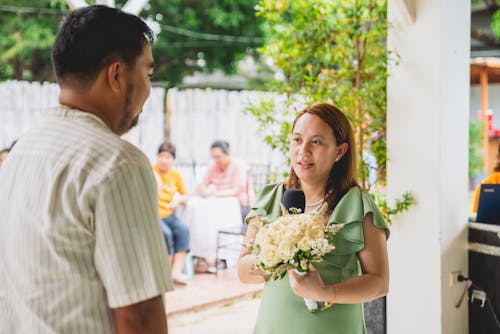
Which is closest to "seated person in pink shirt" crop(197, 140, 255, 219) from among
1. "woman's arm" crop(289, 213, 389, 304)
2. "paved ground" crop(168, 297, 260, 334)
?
"paved ground" crop(168, 297, 260, 334)

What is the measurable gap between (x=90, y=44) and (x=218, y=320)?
4.53 meters

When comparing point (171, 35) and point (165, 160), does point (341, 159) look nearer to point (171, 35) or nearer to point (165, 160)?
point (165, 160)

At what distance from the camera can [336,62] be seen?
4273 mm

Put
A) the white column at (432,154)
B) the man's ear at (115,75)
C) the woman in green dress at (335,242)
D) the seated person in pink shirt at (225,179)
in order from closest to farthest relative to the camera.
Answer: the man's ear at (115,75)
the woman in green dress at (335,242)
the white column at (432,154)
the seated person in pink shirt at (225,179)

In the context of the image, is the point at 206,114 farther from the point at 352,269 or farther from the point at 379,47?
the point at 352,269

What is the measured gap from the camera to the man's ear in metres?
Result: 1.26

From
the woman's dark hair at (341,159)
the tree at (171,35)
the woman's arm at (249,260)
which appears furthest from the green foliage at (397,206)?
the tree at (171,35)

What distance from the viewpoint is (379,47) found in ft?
13.6

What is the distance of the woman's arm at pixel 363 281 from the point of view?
5.92 ft

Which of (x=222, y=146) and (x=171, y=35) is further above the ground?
(x=171, y=35)

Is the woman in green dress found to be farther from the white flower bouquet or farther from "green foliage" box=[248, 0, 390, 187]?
"green foliage" box=[248, 0, 390, 187]

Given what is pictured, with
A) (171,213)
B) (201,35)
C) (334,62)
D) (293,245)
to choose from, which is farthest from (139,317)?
(201,35)

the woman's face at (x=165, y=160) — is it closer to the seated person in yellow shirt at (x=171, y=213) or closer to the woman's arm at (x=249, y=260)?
the seated person in yellow shirt at (x=171, y=213)

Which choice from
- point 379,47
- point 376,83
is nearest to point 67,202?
point 376,83
